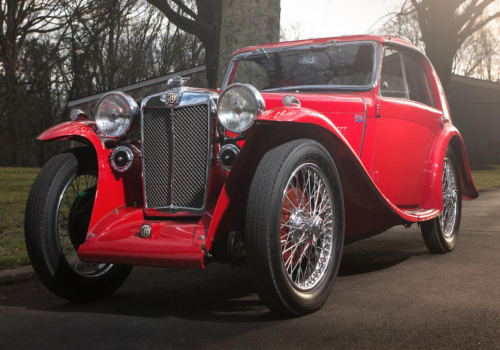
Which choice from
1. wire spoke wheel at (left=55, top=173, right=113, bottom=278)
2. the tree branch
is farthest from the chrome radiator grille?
the tree branch

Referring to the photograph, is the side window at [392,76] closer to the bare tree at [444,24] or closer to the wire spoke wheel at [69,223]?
the wire spoke wheel at [69,223]

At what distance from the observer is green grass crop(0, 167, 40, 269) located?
528cm

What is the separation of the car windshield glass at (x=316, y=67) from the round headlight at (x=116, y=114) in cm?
144

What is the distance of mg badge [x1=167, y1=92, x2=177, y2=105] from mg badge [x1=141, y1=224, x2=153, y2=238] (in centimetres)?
83

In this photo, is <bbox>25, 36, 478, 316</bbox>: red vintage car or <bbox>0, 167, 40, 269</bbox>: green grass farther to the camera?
<bbox>0, 167, 40, 269</bbox>: green grass

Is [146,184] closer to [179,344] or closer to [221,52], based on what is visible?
[179,344]

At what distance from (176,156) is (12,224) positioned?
13.3 feet

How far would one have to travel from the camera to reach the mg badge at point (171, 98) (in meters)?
3.88

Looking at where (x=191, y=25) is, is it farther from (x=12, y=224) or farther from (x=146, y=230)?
(x=146, y=230)

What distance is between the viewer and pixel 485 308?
3568 mm

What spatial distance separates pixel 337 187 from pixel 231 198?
2.43ft

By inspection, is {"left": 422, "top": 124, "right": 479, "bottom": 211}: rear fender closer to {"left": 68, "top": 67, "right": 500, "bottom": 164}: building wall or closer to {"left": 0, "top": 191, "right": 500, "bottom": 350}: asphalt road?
{"left": 0, "top": 191, "right": 500, "bottom": 350}: asphalt road

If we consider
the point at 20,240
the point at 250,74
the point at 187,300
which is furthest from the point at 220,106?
the point at 20,240

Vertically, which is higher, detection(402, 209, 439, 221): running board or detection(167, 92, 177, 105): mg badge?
detection(167, 92, 177, 105): mg badge
